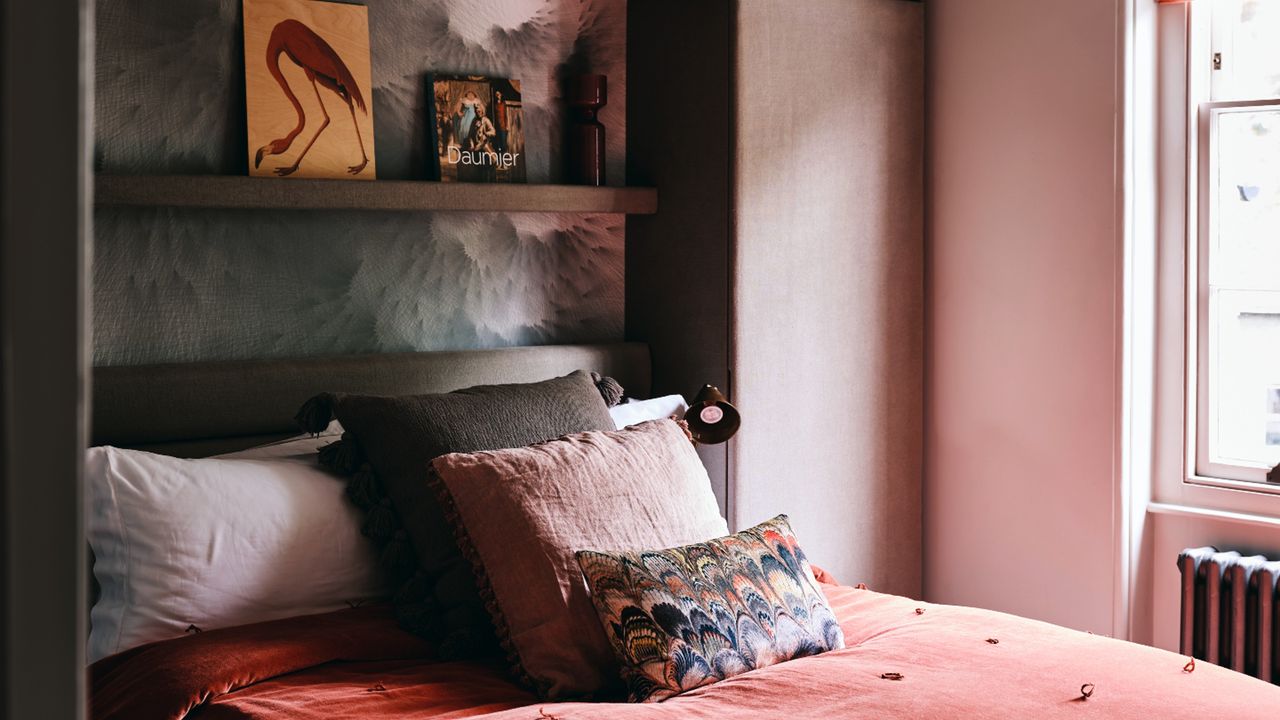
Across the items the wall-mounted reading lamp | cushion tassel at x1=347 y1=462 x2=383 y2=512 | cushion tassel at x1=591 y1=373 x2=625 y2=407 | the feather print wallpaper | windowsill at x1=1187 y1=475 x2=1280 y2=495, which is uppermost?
the feather print wallpaper

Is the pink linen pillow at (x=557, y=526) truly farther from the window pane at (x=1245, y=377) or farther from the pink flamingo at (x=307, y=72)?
the window pane at (x=1245, y=377)

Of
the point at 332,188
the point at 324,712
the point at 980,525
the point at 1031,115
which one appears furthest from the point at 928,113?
the point at 324,712

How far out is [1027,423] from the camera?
3381mm

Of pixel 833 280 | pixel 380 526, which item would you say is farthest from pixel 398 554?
pixel 833 280

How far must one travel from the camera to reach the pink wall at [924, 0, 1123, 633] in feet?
10.6

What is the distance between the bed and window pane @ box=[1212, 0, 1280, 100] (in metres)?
1.65

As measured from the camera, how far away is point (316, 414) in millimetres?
2359

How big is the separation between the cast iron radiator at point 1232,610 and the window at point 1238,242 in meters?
0.27

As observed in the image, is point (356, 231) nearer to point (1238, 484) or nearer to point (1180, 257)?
point (1180, 257)

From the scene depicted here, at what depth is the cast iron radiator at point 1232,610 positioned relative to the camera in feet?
9.50

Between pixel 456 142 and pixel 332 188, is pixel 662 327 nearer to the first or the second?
pixel 456 142

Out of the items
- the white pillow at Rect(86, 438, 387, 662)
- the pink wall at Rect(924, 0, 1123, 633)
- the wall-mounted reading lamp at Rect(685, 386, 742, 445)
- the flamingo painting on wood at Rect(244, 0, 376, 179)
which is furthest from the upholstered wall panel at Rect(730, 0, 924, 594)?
the white pillow at Rect(86, 438, 387, 662)

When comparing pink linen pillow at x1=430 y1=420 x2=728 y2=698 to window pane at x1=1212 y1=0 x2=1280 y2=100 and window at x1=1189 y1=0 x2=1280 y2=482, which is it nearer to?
window at x1=1189 y1=0 x2=1280 y2=482

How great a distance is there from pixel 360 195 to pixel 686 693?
1410 mm
